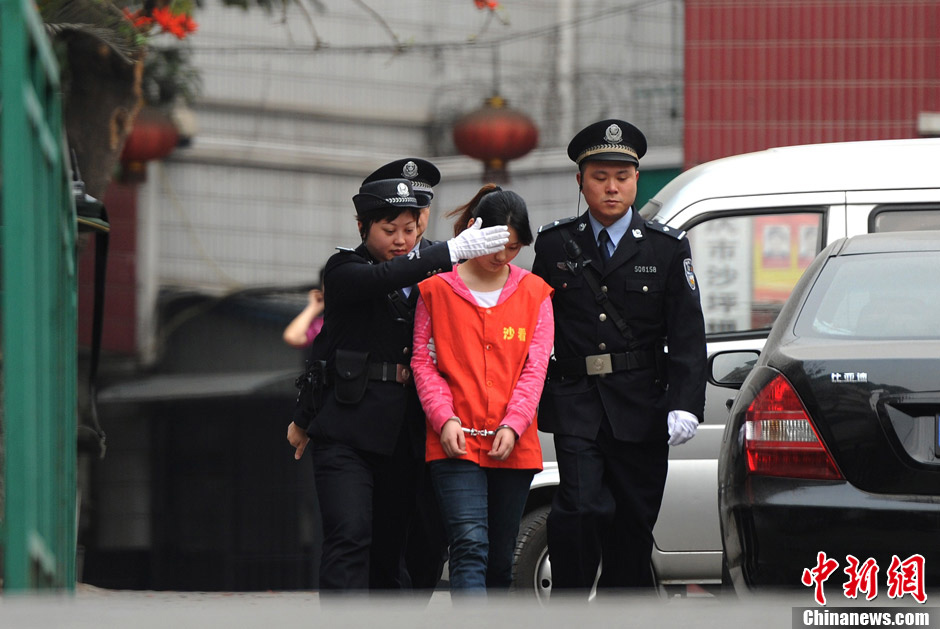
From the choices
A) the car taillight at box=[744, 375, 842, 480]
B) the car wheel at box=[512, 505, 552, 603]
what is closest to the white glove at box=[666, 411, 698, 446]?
the car taillight at box=[744, 375, 842, 480]

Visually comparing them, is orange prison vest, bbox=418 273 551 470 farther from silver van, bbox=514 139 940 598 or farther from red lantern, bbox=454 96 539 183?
red lantern, bbox=454 96 539 183

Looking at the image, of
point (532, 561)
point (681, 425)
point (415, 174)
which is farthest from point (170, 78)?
point (681, 425)

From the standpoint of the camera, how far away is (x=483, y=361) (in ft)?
16.7

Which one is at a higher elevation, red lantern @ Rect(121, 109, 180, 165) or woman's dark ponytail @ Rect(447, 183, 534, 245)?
red lantern @ Rect(121, 109, 180, 165)

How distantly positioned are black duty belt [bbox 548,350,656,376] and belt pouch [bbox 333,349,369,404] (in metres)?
A: 0.71

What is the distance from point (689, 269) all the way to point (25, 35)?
9.17 ft

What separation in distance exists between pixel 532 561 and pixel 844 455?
2568 millimetres

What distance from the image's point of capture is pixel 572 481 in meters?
5.19

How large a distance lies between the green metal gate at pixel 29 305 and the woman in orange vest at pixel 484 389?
145 centimetres

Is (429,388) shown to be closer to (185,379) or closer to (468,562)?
(468,562)

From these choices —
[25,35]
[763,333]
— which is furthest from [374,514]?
[25,35]

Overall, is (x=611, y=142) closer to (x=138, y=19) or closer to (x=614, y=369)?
(x=614, y=369)

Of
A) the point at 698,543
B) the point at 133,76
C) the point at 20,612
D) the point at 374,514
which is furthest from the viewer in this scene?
the point at 133,76

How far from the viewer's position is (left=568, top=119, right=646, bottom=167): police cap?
5367 millimetres
